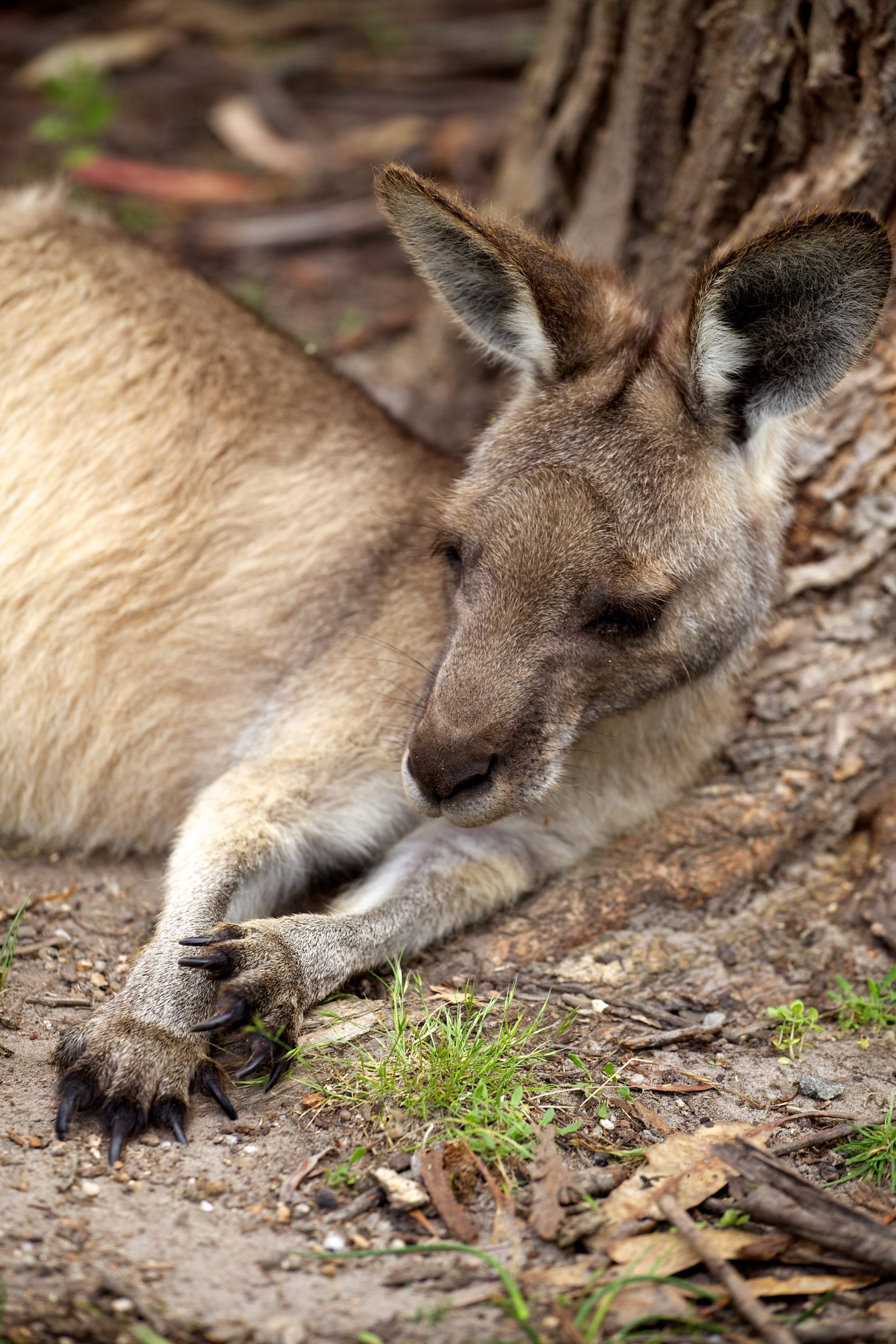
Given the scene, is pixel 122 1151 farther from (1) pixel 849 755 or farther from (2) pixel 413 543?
(1) pixel 849 755

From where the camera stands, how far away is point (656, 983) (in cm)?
371

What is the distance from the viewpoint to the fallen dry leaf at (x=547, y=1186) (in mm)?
2602

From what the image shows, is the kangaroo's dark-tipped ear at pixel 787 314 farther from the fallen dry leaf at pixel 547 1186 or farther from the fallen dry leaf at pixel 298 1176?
the fallen dry leaf at pixel 298 1176

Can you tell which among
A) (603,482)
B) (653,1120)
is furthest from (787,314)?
(653,1120)

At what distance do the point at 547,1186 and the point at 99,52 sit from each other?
8.71 meters

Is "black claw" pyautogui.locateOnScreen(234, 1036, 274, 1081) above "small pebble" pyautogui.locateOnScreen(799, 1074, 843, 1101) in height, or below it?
below

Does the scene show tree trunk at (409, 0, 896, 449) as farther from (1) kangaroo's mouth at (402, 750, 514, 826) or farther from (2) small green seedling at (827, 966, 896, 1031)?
(2) small green seedling at (827, 966, 896, 1031)

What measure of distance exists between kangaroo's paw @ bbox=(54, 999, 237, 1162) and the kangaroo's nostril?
2.98 feet

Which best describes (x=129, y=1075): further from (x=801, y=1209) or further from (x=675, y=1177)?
(x=801, y=1209)

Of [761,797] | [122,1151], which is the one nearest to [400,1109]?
[122,1151]

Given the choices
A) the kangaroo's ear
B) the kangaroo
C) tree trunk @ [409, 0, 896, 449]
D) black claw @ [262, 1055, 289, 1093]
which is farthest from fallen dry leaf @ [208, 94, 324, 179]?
black claw @ [262, 1055, 289, 1093]

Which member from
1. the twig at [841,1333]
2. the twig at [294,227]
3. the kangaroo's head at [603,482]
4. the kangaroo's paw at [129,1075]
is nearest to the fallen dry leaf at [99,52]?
the twig at [294,227]

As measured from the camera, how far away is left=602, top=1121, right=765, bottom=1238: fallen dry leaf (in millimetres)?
2660

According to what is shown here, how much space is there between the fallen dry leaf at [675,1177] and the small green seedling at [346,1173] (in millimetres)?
565
